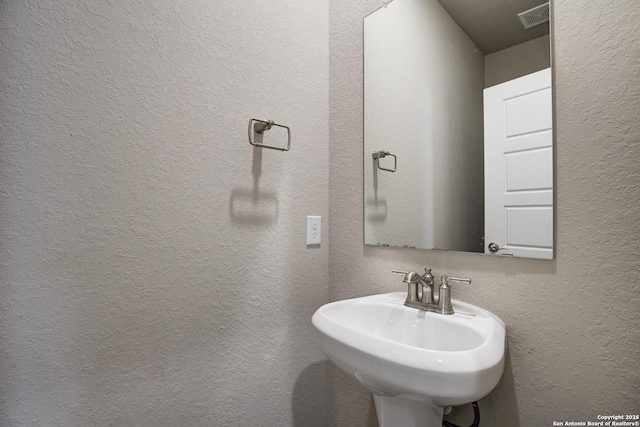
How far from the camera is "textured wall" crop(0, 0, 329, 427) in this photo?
2.46 ft

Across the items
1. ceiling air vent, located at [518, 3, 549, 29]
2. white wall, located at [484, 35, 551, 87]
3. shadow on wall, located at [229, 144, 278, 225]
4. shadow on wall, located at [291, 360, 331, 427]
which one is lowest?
shadow on wall, located at [291, 360, 331, 427]

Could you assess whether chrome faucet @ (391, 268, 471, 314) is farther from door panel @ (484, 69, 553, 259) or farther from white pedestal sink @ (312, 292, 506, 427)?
door panel @ (484, 69, 553, 259)

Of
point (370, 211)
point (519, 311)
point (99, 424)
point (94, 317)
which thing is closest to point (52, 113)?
point (94, 317)

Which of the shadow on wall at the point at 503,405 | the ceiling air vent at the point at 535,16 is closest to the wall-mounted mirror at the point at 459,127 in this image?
the ceiling air vent at the point at 535,16

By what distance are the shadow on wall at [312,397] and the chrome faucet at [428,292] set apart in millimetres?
554

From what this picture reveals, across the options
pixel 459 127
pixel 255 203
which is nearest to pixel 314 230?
pixel 255 203

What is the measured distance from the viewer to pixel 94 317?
2.69ft

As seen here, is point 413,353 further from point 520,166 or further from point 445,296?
point 520,166

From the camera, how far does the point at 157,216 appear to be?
92 centimetres

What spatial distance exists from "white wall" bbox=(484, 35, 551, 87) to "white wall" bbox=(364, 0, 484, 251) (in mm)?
31

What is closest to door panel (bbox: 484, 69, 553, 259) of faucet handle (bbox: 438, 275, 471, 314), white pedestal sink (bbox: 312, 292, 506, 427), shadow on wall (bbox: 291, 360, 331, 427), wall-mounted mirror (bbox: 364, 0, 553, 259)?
wall-mounted mirror (bbox: 364, 0, 553, 259)

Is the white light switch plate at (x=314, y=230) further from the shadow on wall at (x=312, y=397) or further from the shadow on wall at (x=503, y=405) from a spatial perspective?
the shadow on wall at (x=503, y=405)

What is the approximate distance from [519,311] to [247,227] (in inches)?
34.5

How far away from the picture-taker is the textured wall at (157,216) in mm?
750
